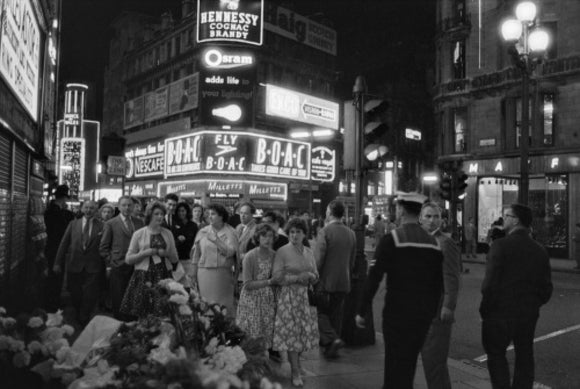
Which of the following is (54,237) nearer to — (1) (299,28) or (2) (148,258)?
(2) (148,258)

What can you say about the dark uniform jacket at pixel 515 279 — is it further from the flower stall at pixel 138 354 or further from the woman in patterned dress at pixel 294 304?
the flower stall at pixel 138 354

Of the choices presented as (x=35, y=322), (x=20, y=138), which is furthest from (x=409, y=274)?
(x=20, y=138)

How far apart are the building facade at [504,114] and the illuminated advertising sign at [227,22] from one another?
12.1 meters

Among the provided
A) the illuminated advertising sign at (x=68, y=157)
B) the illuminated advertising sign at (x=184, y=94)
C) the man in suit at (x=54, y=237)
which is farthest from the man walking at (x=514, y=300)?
the illuminated advertising sign at (x=68, y=157)

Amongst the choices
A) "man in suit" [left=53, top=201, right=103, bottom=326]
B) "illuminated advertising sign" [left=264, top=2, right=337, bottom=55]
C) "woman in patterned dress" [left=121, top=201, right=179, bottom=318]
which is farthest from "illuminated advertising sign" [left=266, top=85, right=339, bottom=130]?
"illuminated advertising sign" [left=264, top=2, right=337, bottom=55]

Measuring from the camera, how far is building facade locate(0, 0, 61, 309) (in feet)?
23.8

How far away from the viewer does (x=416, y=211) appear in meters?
4.96

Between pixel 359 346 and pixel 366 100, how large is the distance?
3739 millimetres

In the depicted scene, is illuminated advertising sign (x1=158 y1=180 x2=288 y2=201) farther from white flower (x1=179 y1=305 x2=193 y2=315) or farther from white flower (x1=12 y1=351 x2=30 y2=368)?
white flower (x1=12 y1=351 x2=30 y2=368)

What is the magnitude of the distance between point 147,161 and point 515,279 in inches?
1129

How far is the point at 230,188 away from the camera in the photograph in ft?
74.8

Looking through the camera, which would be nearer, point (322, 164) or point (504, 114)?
point (322, 164)

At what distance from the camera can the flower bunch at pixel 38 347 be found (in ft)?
7.49

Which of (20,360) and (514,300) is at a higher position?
(20,360)
